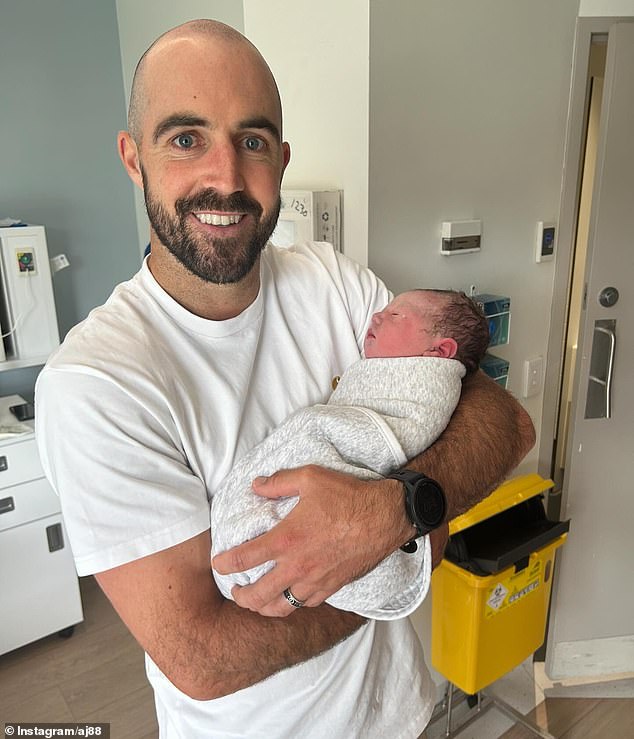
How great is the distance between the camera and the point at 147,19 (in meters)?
2.39

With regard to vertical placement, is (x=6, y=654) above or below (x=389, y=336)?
below

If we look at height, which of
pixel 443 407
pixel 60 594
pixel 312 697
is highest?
pixel 443 407

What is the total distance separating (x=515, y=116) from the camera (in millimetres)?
1701

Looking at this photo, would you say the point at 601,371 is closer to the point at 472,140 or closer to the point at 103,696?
the point at 472,140

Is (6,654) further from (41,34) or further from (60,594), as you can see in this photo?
(41,34)

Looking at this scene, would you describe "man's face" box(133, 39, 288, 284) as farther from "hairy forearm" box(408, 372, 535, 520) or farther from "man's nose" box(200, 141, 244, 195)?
"hairy forearm" box(408, 372, 535, 520)

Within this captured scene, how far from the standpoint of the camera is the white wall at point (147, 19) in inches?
77.5

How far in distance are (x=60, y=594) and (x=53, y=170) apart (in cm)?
173

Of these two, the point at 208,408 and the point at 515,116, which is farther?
the point at 515,116

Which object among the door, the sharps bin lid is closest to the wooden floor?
Result: the door

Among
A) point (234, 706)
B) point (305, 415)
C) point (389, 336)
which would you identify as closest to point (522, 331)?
point (389, 336)

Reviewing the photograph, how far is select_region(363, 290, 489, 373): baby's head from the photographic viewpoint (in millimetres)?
1056

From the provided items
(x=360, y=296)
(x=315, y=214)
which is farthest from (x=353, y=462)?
(x=315, y=214)

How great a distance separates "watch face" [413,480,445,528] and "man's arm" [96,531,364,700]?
22cm
